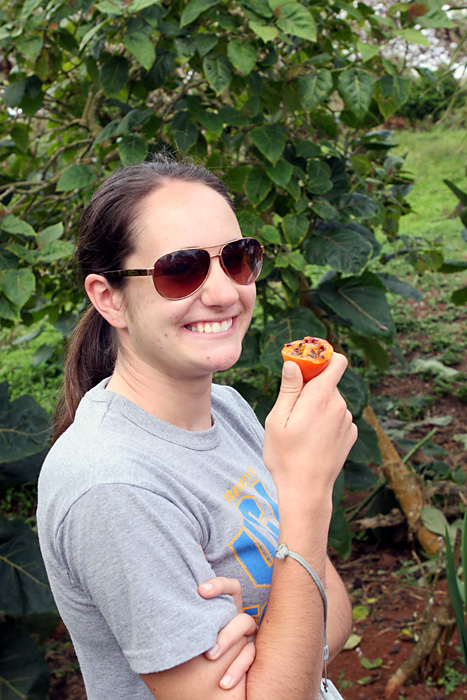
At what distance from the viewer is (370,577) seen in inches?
128

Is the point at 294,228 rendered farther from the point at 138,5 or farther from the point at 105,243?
the point at 105,243

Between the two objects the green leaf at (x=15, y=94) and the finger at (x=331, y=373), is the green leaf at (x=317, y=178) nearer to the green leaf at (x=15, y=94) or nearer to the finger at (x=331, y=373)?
the green leaf at (x=15, y=94)

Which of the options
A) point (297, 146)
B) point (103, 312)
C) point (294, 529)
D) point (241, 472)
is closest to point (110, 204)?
point (103, 312)

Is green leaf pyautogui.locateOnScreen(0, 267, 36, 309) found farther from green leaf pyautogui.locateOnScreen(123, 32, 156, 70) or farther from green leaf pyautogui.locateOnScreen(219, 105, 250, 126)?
green leaf pyautogui.locateOnScreen(219, 105, 250, 126)

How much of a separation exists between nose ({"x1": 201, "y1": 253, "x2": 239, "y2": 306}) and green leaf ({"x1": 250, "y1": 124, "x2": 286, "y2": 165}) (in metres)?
1.22

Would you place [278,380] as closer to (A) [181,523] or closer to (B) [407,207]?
(B) [407,207]

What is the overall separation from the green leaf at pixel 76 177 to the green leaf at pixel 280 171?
678mm

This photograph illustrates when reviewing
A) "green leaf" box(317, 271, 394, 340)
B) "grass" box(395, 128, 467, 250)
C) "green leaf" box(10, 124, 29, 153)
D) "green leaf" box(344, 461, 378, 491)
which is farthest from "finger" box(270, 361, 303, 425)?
"grass" box(395, 128, 467, 250)

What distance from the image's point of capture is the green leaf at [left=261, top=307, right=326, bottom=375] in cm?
255

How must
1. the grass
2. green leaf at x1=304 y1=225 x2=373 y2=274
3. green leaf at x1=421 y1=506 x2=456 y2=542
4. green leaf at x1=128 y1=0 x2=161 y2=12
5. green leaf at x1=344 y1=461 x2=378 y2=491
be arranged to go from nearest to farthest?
green leaf at x1=128 y1=0 x2=161 y2=12, green leaf at x1=304 y1=225 x2=373 y2=274, green leaf at x1=344 y1=461 x2=378 y2=491, green leaf at x1=421 y1=506 x2=456 y2=542, the grass

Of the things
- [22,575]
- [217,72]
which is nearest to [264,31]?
[217,72]

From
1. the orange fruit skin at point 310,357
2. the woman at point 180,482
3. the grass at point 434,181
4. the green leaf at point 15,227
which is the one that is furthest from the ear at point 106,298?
the grass at point 434,181

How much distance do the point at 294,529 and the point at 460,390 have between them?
3889 millimetres

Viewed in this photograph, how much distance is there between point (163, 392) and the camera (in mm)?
1301
